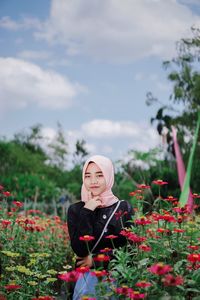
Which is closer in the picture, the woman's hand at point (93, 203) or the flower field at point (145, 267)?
the flower field at point (145, 267)

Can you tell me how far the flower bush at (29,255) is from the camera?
3.80 meters

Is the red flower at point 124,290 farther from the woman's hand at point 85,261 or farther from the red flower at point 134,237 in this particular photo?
the woman's hand at point 85,261

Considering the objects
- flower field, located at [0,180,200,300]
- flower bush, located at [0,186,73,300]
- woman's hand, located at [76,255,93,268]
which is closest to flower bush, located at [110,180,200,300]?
flower field, located at [0,180,200,300]

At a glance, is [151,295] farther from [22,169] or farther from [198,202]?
[22,169]

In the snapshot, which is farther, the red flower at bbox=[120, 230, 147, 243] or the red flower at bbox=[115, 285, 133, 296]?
the red flower at bbox=[120, 230, 147, 243]

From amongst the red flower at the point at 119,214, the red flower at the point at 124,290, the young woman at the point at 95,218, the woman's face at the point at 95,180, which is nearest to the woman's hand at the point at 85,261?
the young woman at the point at 95,218

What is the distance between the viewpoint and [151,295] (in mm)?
2672

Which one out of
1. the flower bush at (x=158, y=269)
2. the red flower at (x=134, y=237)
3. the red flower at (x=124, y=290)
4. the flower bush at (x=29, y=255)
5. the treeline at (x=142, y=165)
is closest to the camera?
the red flower at (x=124, y=290)

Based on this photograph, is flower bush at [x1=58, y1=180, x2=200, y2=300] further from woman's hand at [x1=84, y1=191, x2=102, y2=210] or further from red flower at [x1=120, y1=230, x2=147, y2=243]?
woman's hand at [x1=84, y1=191, x2=102, y2=210]

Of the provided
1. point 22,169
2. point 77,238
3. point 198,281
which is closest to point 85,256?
point 77,238

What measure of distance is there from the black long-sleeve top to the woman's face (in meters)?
0.10

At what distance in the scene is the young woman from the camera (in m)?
3.10

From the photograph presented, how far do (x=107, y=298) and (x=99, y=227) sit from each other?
0.52m

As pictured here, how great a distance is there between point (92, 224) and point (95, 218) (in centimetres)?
4
